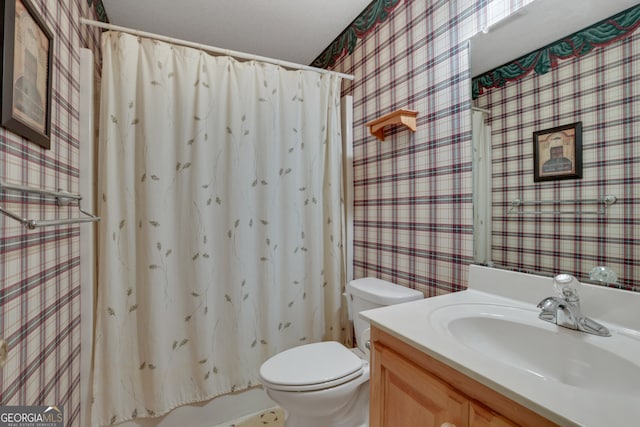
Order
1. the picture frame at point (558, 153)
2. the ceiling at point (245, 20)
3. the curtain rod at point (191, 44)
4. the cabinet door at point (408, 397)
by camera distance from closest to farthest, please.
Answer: the cabinet door at point (408, 397)
the picture frame at point (558, 153)
the curtain rod at point (191, 44)
the ceiling at point (245, 20)

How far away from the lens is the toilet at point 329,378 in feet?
3.93

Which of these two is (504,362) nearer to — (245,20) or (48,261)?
(48,261)

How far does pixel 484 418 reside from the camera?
626mm

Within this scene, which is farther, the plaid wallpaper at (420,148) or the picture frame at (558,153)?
the plaid wallpaper at (420,148)

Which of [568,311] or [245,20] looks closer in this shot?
[568,311]

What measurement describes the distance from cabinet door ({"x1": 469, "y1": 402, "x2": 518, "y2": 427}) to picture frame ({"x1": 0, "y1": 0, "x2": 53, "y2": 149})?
1.36m

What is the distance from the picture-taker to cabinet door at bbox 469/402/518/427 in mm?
594

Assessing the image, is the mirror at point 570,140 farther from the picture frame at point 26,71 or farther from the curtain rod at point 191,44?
the picture frame at point 26,71

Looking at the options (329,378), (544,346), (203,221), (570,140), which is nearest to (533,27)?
(570,140)

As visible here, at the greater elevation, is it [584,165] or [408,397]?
[584,165]

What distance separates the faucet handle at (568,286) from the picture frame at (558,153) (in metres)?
0.33

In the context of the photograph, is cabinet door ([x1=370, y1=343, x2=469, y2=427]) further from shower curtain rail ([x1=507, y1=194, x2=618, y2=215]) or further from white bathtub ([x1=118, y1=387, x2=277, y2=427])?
white bathtub ([x1=118, y1=387, x2=277, y2=427])

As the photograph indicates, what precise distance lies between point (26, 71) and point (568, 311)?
1.75 meters

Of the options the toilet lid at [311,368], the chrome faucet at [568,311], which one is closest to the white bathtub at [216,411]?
the toilet lid at [311,368]
